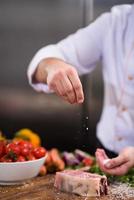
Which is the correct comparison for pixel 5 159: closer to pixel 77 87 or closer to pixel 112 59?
pixel 77 87

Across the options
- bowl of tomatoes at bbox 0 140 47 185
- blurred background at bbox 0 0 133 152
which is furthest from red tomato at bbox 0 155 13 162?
blurred background at bbox 0 0 133 152

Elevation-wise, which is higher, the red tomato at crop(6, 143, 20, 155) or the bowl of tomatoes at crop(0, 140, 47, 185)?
the red tomato at crop(6, 143, 20, 155)

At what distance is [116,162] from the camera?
5.14 feet

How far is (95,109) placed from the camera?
2439 millimetres

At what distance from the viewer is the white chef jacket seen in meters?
1.96

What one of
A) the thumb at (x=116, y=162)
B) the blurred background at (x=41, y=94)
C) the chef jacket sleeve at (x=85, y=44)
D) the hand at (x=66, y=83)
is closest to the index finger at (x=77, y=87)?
the hand at (x=66, y=83)

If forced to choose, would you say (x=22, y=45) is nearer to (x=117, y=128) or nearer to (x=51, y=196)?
(x=117, y=128)

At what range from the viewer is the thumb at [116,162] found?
1560 millimetres

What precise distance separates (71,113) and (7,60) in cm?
42

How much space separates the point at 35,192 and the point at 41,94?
1.03 meters

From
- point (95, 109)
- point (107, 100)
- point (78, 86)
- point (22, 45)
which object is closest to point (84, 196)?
point (78, 86)

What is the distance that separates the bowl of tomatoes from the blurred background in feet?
2.50

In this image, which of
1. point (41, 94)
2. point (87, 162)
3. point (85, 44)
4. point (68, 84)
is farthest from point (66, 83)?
point (41, 94)

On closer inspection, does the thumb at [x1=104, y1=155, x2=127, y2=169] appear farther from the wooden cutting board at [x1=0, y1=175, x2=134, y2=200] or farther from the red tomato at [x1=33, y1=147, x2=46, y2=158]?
the red tomato at [x1=33, y1=147, x2=46, y2=158]
